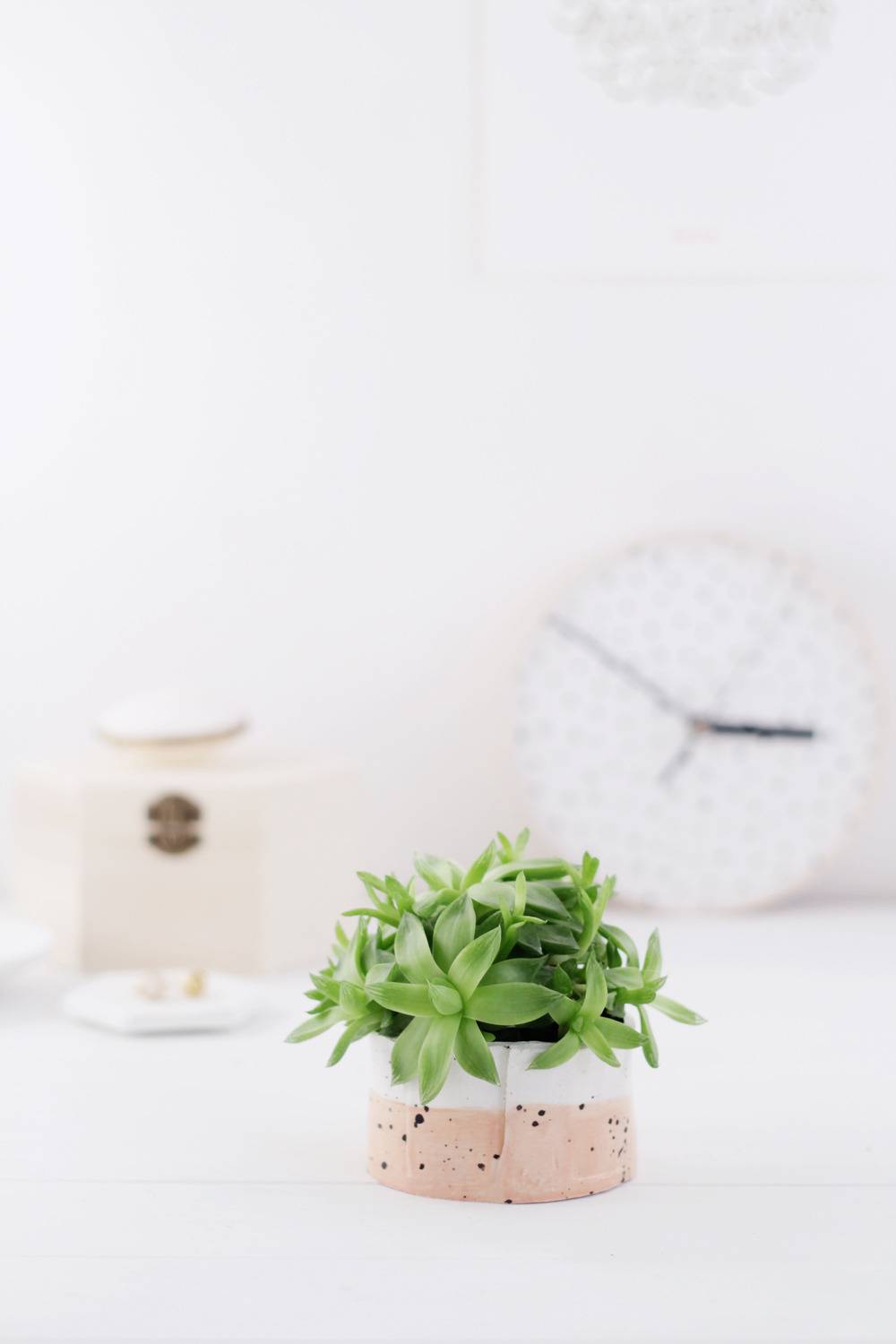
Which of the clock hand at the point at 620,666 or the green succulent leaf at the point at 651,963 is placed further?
the clock hand at the point at 620,666

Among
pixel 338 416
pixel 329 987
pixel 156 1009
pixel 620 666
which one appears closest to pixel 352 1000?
pixel 329 987

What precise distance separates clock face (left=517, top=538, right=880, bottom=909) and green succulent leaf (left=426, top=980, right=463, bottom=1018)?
694 millimetres

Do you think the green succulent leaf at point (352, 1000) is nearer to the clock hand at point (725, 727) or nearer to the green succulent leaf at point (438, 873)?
the green succulent leaf at point (438, 873)

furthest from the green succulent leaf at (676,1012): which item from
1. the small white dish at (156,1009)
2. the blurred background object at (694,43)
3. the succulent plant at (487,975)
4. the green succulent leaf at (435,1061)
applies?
the blurred background object at (694,43)

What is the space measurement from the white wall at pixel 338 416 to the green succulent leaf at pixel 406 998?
740 mm

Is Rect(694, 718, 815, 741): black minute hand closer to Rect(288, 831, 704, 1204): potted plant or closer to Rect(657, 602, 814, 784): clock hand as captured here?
Rect(657, 602, 814, 784): clock hand

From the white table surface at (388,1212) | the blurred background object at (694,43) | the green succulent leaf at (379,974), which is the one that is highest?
the blurred background object at (694,43)

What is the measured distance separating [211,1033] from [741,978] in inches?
15.5

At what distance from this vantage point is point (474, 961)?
631mm

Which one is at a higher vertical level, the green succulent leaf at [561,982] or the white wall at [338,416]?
the white wall at [338,416]

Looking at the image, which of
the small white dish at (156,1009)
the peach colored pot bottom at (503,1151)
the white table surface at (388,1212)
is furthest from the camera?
the small white dish at (156,1009)

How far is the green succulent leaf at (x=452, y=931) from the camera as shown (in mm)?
645

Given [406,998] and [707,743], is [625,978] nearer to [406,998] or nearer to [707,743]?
[406,998]

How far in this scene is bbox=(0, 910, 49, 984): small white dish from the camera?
1024mm
